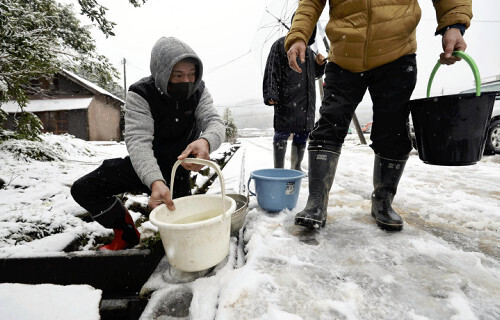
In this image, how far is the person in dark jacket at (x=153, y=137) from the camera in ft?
4.82

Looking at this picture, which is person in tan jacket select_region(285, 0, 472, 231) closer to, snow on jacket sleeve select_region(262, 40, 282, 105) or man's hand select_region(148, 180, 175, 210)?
man's hand select_region(148, 180, 175, 210)

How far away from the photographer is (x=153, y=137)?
1597 mm

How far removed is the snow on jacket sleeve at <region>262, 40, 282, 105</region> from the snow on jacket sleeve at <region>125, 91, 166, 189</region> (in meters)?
1.67

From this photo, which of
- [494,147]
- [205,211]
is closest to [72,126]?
[205,211]

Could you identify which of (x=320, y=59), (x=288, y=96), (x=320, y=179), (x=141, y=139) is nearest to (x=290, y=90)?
(x=288, y=96)

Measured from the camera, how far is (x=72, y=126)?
19.1 m

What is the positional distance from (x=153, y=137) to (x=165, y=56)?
53cm

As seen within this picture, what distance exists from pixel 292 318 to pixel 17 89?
507cm

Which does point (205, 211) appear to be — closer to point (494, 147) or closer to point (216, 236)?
point (216, 236)

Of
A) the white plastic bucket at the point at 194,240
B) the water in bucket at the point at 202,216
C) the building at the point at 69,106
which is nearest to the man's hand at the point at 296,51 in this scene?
the white plastic bucket at the point at 194,240

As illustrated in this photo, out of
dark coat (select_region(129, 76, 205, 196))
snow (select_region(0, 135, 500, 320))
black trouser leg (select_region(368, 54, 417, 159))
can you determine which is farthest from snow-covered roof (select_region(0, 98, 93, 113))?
black trouser leg (select_region(368, 54, 417, 159))

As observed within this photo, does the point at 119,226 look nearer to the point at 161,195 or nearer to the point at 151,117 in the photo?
the point at 161,195

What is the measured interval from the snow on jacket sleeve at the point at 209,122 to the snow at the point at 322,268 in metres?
0.66

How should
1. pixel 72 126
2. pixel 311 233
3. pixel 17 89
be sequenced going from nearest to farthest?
1. pixel 311 233
2. pixel 17 89
3. pixel 72 126
